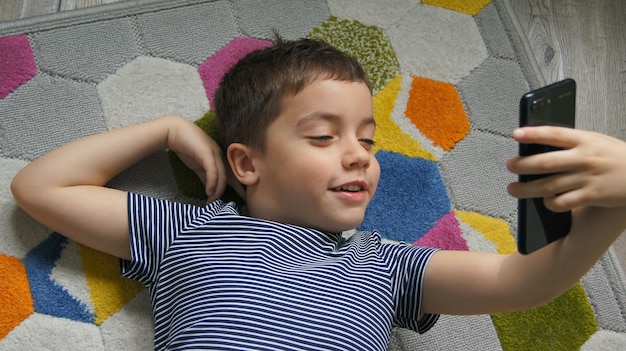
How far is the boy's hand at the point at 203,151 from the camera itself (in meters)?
0.91

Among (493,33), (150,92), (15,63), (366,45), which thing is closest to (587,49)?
(493,33)

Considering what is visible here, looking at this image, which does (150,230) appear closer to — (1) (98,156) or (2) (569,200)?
(1) (98,156)

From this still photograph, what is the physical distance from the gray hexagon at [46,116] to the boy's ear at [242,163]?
0.25 metres

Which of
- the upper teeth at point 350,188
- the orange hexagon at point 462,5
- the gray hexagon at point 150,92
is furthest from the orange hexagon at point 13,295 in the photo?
the orange hexagon at point 462,5

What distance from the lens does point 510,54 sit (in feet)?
3.95

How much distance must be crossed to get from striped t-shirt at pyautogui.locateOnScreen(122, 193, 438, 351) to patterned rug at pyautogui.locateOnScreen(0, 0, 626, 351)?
0.11 m

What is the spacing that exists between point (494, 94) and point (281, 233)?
56cm

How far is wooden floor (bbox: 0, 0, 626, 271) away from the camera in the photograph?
1.22 meters

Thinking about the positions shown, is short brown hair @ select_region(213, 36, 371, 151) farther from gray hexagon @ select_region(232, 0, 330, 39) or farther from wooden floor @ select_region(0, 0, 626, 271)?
wooden floor @ select_region(0, 0, 626, 271)

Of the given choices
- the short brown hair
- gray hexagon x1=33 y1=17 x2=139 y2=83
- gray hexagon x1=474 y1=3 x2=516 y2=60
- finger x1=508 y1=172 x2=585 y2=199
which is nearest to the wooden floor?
gray hexagon x1=474 y1=3 x2=516 y2=60

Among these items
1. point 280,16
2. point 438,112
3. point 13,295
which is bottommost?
point 13,295

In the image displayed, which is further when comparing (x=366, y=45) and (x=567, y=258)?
(x=366, y=45)

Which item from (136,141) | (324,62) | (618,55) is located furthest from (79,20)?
(618,55)

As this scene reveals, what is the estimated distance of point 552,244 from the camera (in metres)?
0.69
